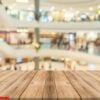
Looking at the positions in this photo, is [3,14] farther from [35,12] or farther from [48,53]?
[48,53]

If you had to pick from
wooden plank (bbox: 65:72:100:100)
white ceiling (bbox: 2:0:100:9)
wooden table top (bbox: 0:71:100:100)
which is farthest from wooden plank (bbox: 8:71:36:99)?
white ceiling (bbox: 2:0:100:9)

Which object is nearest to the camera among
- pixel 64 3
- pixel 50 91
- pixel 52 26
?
pixel 50 91

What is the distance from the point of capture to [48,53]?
40.2 feet

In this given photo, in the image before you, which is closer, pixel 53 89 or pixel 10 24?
pixel 53 89

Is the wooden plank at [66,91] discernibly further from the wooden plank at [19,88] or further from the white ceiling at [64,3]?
the white ceiling at [64,3]

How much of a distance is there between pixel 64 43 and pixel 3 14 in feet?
18.8

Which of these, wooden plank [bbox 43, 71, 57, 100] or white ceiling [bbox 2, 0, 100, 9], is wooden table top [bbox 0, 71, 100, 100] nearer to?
wooden plank [bbox 43, 71, 57, 100]

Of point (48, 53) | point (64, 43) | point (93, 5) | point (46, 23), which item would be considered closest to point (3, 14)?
point (46, 23)

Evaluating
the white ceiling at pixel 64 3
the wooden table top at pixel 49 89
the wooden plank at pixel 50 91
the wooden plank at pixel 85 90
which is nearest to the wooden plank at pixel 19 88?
the wooden table top at pixel 49 89

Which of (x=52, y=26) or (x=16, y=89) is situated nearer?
(x=16, y=89)

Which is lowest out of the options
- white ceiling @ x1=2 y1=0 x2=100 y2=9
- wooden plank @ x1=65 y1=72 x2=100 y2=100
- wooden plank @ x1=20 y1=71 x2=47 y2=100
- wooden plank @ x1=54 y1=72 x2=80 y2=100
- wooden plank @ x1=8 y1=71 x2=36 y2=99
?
wooden plank @ x1=65 y1=72 x2=100 y2=100

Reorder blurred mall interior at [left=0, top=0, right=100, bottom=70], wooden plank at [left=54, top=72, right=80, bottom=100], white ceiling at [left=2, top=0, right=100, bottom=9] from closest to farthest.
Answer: wooden plank at [left=54, top=72, right=80, bottom=100] < blurred mall interior at [left=0, top=0, right=100, bottom=70] < white ceiling at [left=2, top=0, right=100, bottom=9]

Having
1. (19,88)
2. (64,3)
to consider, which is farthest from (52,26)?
(19,88)

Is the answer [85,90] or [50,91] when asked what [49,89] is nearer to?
[50,91]
